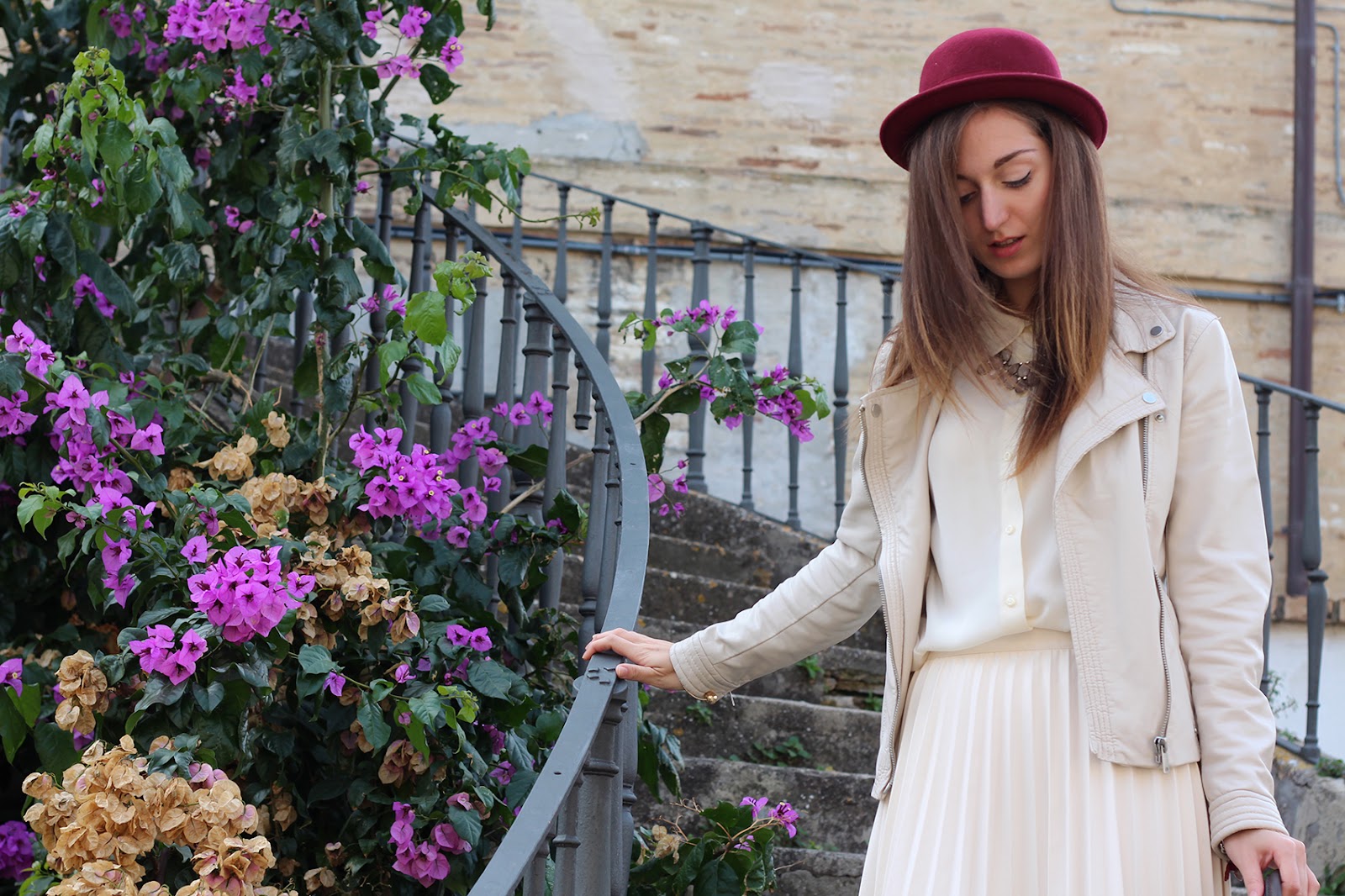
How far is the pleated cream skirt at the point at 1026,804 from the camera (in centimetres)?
154

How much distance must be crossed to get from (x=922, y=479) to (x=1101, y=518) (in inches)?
9.9

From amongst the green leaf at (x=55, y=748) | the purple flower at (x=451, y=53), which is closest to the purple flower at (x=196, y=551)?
the green leaf at (x=55, y=748)

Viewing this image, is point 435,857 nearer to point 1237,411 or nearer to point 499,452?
point 499,452

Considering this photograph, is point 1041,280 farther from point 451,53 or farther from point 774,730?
point 774,730

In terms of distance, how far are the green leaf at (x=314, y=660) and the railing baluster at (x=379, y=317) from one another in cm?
79

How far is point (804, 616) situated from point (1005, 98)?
702 mm

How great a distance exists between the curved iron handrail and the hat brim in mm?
851

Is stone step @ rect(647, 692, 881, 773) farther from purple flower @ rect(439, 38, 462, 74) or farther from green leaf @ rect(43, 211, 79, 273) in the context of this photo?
green leaf @ rect(43, 211, 79, 273)

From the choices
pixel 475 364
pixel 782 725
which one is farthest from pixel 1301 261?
pixel 475 364

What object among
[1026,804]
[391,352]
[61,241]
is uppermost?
[61,241]

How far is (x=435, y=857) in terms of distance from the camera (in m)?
2.56

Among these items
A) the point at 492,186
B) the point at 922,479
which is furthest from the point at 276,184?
the point at 492,186

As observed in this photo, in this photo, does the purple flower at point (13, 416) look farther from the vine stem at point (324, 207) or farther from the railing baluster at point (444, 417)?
the railing baluster at point (444, 417)

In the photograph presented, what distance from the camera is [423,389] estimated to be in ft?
10.0
